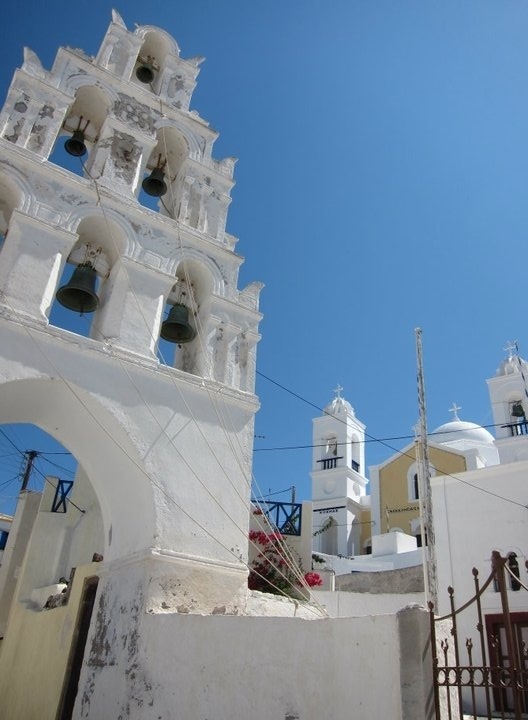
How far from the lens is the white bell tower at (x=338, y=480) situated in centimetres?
2767

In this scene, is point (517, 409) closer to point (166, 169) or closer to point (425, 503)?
point (425, 503)

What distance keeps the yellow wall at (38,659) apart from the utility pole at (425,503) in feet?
21.8

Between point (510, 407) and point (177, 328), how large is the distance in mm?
21337

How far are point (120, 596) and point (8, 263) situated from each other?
4077 mm

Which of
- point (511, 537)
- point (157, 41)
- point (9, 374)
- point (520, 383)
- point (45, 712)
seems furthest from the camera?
point (520, 383)

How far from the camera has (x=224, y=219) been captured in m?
9.82

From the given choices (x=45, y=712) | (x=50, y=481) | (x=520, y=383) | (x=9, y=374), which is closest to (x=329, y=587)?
(x=50, y=481)

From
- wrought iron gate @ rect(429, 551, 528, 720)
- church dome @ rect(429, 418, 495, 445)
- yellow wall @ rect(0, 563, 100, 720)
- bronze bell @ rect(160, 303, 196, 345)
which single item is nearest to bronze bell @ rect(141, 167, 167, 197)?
bronze bell @ rect(160, 303, 196, 345)

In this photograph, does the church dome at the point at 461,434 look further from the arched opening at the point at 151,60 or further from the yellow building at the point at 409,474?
the arched opening at the point at 151,60

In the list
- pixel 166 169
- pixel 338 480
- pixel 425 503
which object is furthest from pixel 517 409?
pixel 166 169

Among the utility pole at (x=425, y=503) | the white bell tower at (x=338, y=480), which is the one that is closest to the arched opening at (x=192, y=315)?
the utility pole at (x=425, y=503)

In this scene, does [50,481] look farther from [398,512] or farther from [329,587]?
[398,512]

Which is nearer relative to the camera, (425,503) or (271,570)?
(271,570)

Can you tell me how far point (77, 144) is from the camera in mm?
9375
